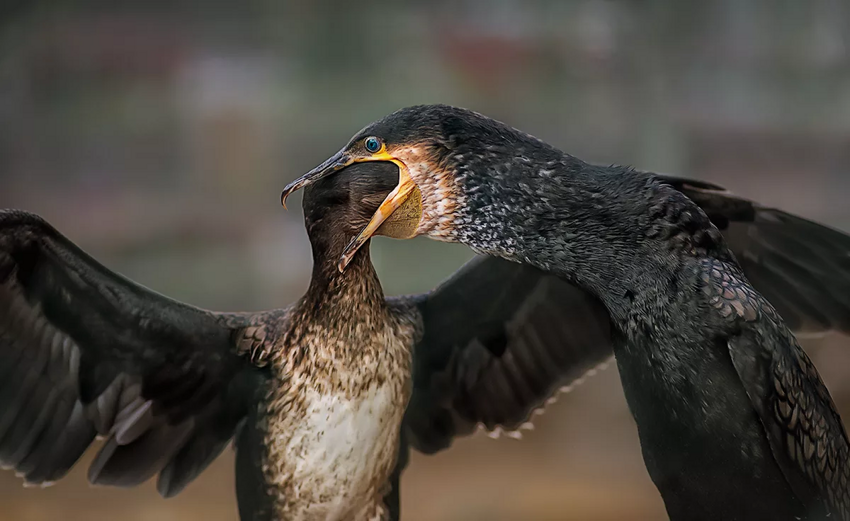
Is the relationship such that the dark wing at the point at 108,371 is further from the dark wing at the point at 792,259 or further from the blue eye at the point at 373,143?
the dark wing at the point at 792,259

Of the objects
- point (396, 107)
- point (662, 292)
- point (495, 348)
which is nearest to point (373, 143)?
point (662, 292)

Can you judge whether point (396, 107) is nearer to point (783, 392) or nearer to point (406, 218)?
point (406, 218)

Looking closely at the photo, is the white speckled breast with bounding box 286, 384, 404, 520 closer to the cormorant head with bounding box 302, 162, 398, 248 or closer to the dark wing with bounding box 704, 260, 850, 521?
the cormorant head with bounding box 302, 162, 398, 248

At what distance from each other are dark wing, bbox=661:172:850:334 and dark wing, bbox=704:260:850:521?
0.77ft

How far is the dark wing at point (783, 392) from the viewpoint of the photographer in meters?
1.01

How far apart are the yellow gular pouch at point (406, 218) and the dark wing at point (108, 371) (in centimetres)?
34

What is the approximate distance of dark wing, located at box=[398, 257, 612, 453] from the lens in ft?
4.65

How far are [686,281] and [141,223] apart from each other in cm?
181

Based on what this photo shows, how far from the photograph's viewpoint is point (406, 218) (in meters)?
1.13

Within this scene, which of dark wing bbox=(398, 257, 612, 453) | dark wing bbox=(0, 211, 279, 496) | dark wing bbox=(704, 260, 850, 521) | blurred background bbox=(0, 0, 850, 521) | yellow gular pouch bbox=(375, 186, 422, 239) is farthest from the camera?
blurred background bbox=(0, 0, 850, 521)

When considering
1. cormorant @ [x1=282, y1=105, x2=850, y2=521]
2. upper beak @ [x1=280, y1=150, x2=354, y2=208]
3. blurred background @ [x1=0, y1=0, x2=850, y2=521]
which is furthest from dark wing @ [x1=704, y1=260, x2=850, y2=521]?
blurred background @ [x1=0, y1=0, x2=850, y2=521]

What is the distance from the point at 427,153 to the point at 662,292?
33 centimetres

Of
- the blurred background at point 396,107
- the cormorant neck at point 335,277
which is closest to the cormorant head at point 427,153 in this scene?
the cormorant neck at point 335,277

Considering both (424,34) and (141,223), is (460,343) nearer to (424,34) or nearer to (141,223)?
(424,34)
